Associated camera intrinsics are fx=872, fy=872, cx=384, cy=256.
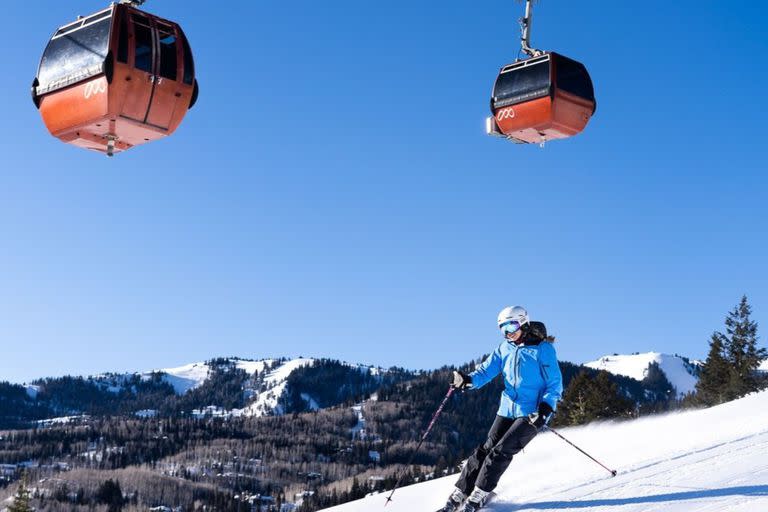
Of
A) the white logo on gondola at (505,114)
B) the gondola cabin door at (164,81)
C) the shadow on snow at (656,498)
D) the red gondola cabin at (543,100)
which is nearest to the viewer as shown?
the shadow on snow at (656,498)

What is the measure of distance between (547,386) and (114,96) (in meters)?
7.03

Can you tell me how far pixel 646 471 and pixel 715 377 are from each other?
43.6 meters

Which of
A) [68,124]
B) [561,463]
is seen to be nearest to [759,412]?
[561,463]

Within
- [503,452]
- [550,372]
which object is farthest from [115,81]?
[503,452]

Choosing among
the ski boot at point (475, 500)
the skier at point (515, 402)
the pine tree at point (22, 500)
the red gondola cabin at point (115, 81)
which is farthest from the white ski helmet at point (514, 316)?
the pine tree at point (22, 500)

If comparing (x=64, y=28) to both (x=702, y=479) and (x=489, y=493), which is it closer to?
(x=489, y=493)

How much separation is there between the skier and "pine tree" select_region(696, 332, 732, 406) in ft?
141

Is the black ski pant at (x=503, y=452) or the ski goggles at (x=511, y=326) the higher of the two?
the ski goggles at (x=511, y=326)

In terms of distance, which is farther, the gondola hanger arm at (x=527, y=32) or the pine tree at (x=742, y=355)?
the pine tree at (x=742, y=355)

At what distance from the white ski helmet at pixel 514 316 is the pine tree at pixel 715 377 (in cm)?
4313

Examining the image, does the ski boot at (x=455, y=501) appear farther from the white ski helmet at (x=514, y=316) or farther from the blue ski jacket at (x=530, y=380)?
the white ski helmet at (x=514, y=316)

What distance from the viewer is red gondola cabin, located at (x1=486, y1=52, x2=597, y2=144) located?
15531mm

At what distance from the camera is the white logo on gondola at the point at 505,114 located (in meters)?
15.9

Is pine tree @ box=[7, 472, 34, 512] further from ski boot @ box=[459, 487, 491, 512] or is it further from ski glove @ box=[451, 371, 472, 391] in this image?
ski boot @ box=[459, 487, 491, 512]
